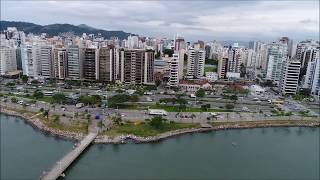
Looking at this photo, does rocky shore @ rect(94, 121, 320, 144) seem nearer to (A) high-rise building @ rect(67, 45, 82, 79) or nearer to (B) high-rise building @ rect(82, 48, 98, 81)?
(B) high-rise building @ rect(82, 48, 98, 81)

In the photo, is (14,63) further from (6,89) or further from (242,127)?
(242,127)

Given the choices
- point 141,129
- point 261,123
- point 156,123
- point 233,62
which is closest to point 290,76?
point 233,62

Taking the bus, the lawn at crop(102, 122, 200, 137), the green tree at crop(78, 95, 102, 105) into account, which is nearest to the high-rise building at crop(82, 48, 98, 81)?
the green tree at crop(78, 95, 102, 105)

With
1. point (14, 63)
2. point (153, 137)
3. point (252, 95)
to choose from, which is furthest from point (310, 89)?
point (14, 63)

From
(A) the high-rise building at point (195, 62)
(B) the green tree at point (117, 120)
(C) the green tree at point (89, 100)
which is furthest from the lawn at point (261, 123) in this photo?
(A) the high-rise building at point (195, 62)

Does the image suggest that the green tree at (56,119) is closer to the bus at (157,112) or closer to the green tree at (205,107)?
the bus at (157,112)

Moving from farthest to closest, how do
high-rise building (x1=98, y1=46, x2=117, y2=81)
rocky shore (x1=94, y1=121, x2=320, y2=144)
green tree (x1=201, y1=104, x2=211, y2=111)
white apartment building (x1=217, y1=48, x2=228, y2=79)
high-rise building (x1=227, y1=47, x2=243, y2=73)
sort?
high-rise building (x1=227, y1=47, x2=243, y2=73)
white apartment building (x1=217, y1=48, x2=228, y2=79)
high-rise building (x1=98, y1=46, x2=117, y2=81)
green tree (x1=201, y1=104, x2=211, y2=111)
rocky shore (x1=94, y1=121, x2=320, y2=144)
